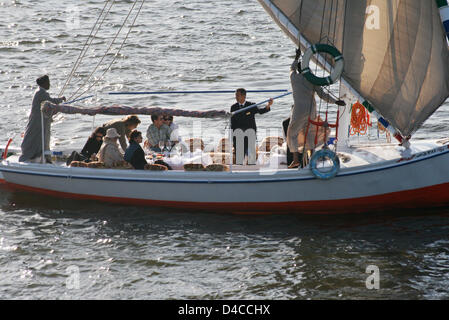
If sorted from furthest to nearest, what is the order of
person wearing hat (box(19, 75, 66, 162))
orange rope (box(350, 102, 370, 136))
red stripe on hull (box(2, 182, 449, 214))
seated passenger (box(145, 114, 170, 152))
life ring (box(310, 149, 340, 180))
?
seated passenger (box(145, 114, 170, 152)), person wearing hat (box(19, 75, 66, 162)), orange rope (box(350, 102, 370, 136)), red stripe on hull (box(2, 182, 449, 214)), life ring (box(310, 149, 340, 180))

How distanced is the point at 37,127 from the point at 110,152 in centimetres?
198

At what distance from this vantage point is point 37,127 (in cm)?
1573

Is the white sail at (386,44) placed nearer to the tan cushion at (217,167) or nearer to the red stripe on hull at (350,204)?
the red stripe on hull at (350,204)

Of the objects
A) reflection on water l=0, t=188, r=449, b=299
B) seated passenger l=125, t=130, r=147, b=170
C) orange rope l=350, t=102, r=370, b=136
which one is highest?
orange rope l=350, t=102, r=370, b=136

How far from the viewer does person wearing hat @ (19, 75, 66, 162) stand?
15555 millimetres

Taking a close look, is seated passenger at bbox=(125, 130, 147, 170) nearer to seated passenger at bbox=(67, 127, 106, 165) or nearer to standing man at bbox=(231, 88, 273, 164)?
seated passenger at bbox=(67, 127, 106, 165)

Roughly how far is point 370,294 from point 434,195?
3.34m

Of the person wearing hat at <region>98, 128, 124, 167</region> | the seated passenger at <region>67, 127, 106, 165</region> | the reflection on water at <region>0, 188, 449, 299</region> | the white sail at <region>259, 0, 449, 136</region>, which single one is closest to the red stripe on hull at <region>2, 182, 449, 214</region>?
the reflection on water at <region>0, 188, 449, 299</region>

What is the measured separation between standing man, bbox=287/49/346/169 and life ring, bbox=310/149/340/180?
1.40ft

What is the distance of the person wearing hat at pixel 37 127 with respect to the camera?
15555 mm

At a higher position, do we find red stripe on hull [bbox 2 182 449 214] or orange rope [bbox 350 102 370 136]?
orange rope [bbox 350 102 370 136]

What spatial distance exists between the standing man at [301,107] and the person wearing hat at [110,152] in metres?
3.64

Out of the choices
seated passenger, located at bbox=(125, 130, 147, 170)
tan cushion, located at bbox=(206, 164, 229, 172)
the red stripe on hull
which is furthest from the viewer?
seated passenger, located at bbox=(125, 130, 147, 170)
